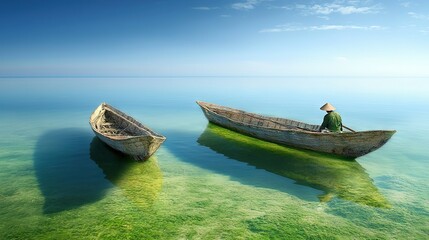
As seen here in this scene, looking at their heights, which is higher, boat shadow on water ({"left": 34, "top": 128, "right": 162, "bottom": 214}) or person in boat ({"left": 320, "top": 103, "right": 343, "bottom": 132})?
→ person in boat ({"left": 320, "top": 103, "right": 343, "bottom": 132})

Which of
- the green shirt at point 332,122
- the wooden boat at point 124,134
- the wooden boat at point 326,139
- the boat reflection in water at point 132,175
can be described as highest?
the green shirt at point 332,122

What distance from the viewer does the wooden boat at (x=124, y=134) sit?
893 cm

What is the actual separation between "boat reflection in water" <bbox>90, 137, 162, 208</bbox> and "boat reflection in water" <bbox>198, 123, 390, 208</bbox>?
3.77m

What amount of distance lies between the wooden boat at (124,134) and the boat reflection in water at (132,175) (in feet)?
2.22

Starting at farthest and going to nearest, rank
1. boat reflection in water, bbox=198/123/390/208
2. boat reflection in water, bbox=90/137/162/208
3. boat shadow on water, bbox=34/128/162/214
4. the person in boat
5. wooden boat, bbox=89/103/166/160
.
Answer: the person in boat → wooden boat, bbox=89/103/166/160 → boat reflection in water, bbox=198/123/390/208 → boat reflection in water, bbox=90/137/162/208 → boat shadow on water, bbox=34/128/162/214

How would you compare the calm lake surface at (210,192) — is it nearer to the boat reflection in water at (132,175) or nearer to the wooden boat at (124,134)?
the boat reflection in water at (132,175)

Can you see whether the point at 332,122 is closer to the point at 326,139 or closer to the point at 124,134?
the point at 326,139

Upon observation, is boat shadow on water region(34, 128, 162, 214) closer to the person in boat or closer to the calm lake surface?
the calm lake surface

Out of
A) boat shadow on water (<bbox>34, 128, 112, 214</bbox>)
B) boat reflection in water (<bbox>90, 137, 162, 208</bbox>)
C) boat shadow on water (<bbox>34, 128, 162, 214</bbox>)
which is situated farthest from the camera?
boat reflection in water (<bbox>90, 137, 162, 208</bbox>)

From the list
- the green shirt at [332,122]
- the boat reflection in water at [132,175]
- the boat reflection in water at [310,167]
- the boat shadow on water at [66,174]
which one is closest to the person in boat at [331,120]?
Answer: the green shirt at [332,122]

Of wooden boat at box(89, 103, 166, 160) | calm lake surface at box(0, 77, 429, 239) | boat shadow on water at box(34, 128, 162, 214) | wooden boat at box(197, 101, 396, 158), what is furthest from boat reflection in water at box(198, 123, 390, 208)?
boat shadow on water at box(34, 128, 162, 214)

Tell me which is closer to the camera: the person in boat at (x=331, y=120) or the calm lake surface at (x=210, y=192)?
the calm lake surface at (x=210, y=192)

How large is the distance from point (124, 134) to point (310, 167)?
8070 millimetres

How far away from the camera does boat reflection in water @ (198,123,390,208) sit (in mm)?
8398
